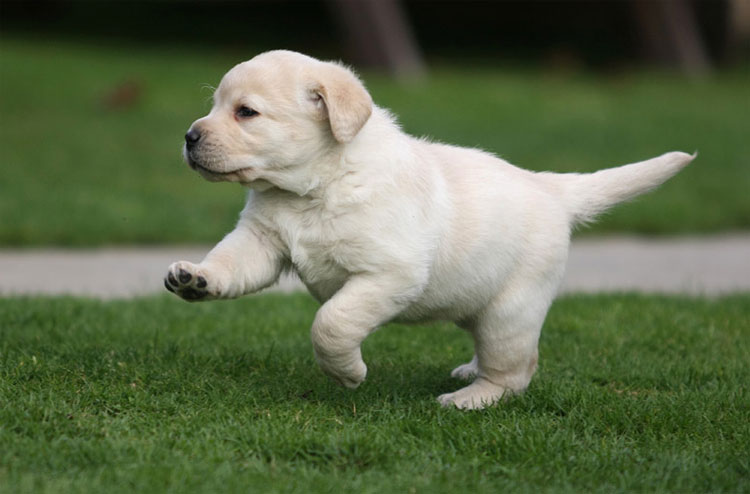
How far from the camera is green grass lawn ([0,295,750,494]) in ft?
11.4

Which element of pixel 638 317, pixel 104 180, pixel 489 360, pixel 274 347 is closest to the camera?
pixel 489 360

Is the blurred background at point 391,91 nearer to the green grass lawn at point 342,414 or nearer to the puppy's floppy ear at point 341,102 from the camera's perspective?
the green grass lawn at point 342,414

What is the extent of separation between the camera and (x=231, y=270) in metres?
3.91

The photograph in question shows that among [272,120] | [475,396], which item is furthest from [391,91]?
[272,120]

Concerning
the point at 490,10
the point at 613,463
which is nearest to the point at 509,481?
the point at 613,463

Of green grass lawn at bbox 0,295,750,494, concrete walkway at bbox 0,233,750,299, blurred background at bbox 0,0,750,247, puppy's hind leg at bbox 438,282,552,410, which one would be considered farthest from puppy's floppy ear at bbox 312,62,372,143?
blurred background at bbox 0,0,750,247

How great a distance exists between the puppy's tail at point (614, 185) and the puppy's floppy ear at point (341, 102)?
1.09 m

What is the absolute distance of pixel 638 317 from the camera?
19.7 ft

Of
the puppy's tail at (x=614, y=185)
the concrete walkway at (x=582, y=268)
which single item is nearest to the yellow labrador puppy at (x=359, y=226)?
the puppy's tail at (x=614, y=185)

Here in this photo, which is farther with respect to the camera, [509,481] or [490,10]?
[490,10]

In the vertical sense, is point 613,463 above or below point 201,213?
above

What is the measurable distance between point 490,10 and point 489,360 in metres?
18.5

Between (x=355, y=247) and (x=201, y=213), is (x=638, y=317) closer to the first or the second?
(x=355, y=247)

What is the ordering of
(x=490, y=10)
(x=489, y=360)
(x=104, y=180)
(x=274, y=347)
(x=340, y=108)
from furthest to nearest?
1. (x=490, y=10)
2. (x=104, y=180)
3. (x=274, y=347)
4. (x=489, y=360)
5. (x=340, y=108)
